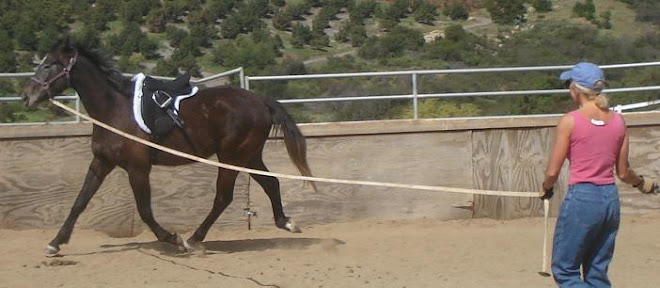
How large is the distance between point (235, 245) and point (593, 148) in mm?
5337

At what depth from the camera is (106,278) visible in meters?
7.79

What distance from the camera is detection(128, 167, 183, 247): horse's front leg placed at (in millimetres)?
8867

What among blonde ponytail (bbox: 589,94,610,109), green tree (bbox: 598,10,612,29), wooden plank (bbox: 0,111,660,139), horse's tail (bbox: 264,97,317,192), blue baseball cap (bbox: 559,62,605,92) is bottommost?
green tree (bbox: 598,10,612,29)

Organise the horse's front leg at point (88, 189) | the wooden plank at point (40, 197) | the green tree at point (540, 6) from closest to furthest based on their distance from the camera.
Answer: the horse's front leg at point (88, 189) → the wooden plank at point (40, 197) → the green tree at point (540, 6)

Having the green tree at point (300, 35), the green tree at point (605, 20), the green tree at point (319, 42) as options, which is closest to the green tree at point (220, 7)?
the green tree at point (300, 35)

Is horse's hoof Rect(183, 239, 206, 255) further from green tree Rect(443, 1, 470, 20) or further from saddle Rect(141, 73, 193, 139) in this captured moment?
green tree Rect(443, 1, 470, 20)

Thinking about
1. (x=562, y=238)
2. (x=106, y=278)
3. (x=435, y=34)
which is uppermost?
(x=562, y=238)

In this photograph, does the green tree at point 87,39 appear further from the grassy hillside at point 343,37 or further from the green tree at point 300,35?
the green tree at point 300,35

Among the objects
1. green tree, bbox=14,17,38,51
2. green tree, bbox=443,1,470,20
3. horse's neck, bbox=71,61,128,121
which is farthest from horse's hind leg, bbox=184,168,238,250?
green tree, bbox=443,1,470,20

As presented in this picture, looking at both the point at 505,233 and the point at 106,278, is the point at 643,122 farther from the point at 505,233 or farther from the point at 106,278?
the point at 106,278

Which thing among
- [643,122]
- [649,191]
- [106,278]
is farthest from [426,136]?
[649,191]

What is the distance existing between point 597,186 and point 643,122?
6291mm

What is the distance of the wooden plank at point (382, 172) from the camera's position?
10.8 meters

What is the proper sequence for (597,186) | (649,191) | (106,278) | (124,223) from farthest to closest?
(124,223)
(106,278)
(649,191)
(597,186)
